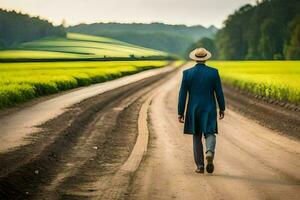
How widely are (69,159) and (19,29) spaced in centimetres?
16582

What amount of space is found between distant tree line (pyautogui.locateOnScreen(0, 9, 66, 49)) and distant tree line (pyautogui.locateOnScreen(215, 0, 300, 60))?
63.3 m

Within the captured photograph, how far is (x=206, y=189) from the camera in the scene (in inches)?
289

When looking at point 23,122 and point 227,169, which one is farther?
point 23,122

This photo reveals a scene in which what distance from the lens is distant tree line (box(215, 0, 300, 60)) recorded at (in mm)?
117062

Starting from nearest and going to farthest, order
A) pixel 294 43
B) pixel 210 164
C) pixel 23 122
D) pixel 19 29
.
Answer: pixel 210 164
pixel 23 122
pixel 294 43
pixel 19 29

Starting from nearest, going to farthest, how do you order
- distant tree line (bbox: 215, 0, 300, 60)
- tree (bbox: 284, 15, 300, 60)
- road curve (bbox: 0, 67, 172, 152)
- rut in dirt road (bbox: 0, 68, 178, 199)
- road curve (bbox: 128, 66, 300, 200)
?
road curve (bbox: 128, 66, 300, 200), rut in dirt road (bbox: 0, 68, 178, 199), road curve (bbox: 0, 67, 172, 152), tree (bbox: 284, 15, 300, 60), distant tree line (bbox: 215, 0, 300, 60)

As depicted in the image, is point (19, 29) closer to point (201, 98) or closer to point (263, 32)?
point (263, 32)

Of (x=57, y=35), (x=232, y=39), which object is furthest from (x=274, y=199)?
(x=57, y=35)

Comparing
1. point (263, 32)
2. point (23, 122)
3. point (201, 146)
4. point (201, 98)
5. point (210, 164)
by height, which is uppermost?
point (263, 32)

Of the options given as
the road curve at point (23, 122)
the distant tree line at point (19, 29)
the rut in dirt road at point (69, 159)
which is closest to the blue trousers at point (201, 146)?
the rut in dirt road at point (69, 159)

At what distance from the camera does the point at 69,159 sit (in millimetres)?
9930

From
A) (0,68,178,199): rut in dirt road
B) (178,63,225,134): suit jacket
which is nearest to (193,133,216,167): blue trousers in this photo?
(178,63,225,134): suit jacket

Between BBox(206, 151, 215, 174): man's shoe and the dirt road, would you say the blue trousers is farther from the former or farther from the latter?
the dirt road

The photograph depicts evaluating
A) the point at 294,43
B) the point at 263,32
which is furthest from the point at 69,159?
the point at 263,32
